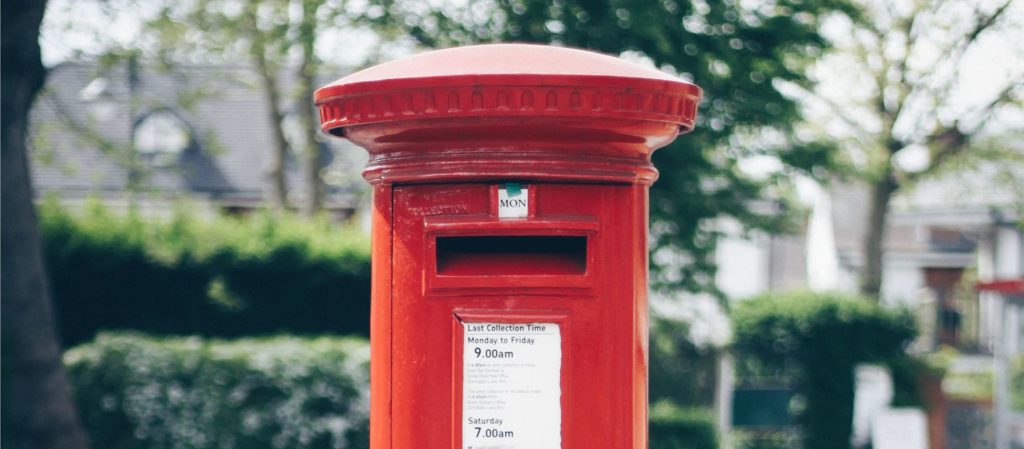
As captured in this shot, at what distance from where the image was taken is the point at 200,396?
774 centimetres

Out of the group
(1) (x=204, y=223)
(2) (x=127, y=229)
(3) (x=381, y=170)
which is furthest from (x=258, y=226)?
(3) (x=381, y=170)

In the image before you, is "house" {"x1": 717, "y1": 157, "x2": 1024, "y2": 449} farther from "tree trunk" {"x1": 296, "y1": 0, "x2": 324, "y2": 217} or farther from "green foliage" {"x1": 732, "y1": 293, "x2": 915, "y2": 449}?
"tree trunk" {"x1": 296, "y1": 0, "x2": 324, "y2": 217}

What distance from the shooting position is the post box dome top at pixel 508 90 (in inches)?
96.8

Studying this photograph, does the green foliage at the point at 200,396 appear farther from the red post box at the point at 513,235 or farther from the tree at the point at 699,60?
the red post box at the point at 513,235

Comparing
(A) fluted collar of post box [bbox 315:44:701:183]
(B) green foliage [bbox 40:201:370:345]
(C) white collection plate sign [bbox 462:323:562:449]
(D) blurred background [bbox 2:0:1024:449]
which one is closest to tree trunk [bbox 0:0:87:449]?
(D) blurred background [bbox 2:0:1024:449]

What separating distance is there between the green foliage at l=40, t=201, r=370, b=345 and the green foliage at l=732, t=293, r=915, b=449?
4121 millimetres

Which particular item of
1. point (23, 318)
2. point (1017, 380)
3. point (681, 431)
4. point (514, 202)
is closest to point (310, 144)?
point (681, 431)

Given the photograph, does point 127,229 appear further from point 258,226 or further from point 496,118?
point 496,118

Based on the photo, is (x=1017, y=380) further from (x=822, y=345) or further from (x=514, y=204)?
(x=514, y=204)

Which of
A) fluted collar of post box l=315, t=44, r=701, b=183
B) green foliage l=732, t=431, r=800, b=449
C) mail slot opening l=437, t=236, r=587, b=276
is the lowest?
green foliage l=732, t=431, r=800, b=449

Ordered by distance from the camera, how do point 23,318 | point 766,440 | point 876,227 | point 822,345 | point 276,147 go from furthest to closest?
point 276,147 → point 876,227 → point 822,345 → point 766,440 → point 23,318

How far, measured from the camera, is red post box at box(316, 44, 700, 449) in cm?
251

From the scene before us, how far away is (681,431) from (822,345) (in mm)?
2816

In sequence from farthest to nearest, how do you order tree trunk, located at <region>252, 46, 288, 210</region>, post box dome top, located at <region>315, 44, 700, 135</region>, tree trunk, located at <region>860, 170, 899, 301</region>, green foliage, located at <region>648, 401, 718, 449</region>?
1. tree trunk, located at <region>252, 46, 288, 210</region>
2. tree trunk, located at <region>860, 170, 899, 301</region>
3. green foliage, located at <region>648, 401, 718, 449</region>
4. post box dome top, located at <region>315, 44, 700, 135</region>
